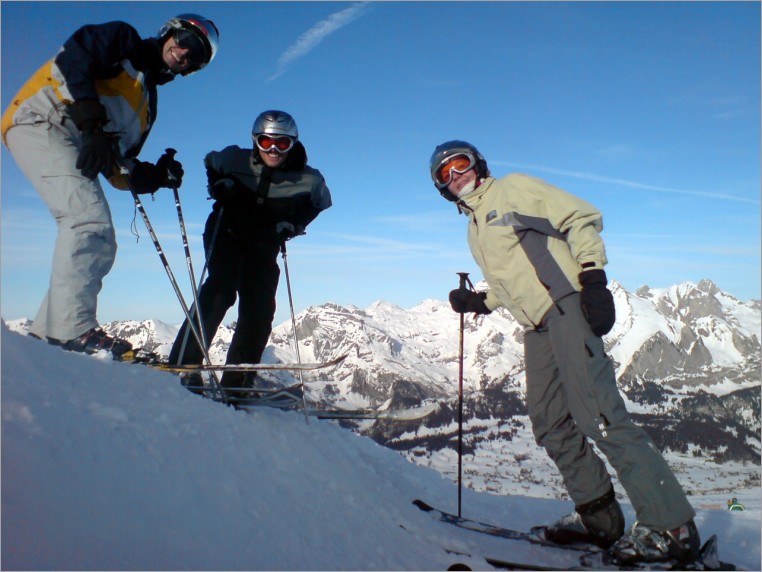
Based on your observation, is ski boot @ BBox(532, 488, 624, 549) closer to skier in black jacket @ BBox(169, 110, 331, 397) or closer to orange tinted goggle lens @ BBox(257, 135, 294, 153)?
skier in black jacket @ BBox(169, 110, 331, 397)

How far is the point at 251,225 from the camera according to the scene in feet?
18.9

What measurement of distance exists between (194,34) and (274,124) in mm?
1095

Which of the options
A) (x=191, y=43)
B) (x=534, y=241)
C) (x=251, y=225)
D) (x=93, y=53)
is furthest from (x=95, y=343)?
(x=534, y=241)

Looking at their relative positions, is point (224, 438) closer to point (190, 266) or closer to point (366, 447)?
point (190, 266)

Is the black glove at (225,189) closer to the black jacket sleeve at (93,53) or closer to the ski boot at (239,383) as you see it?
the black jacket sleeve at (93,53)

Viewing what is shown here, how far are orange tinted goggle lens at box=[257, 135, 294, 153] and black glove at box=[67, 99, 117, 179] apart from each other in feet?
5.48

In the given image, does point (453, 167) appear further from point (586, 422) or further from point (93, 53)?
point (93, 53)

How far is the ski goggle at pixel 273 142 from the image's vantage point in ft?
18.1

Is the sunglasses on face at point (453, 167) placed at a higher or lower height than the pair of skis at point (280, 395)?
higher

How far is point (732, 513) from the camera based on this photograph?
6629 mm

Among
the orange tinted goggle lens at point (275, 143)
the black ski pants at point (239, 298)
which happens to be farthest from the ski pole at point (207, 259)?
the orange tinted goggle lens at point (275, 143)

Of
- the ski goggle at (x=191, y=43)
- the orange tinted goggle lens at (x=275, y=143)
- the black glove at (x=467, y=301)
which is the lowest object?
the black glove at (x=467, y=301)

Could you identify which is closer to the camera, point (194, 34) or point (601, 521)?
point (601, 521)

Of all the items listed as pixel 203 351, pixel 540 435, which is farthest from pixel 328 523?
pixel 203 351
